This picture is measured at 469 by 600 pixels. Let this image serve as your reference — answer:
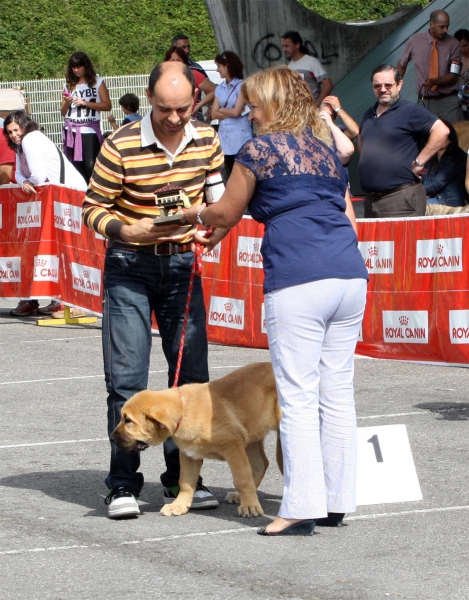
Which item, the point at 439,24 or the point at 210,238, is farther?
the point at 439,24

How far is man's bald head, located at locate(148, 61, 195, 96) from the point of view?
18.5ft

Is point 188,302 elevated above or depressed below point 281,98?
below

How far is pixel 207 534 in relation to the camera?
5547 millimetres

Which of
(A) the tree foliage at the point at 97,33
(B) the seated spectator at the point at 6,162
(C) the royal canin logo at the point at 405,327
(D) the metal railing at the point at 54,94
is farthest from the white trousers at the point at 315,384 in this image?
(A) the tree foliage at the point at 97,33

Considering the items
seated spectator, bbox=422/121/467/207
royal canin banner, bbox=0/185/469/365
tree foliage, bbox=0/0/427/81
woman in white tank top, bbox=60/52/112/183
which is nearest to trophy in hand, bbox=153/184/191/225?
royal canin banner, bbox=0/185/469/365

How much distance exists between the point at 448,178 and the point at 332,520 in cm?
691

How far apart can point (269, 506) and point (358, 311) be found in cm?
116

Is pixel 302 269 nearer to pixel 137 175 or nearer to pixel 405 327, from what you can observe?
pixel 137 175

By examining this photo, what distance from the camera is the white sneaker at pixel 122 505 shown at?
5.79 m

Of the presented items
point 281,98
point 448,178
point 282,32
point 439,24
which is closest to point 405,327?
point 448,178

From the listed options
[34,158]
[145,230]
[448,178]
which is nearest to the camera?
[145,230]

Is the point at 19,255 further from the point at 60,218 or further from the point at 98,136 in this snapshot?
the point at 98,136

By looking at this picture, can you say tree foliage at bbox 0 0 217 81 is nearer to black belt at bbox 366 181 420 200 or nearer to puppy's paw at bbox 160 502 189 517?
black belt at bbox 366 181 420 200

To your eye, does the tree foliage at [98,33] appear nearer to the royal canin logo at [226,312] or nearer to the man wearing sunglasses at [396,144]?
the royal canin logo at [226,312]
